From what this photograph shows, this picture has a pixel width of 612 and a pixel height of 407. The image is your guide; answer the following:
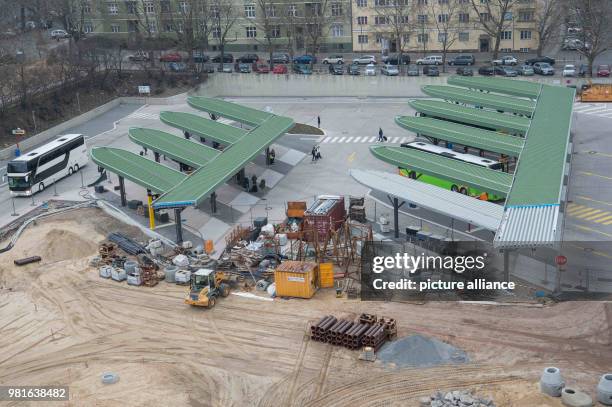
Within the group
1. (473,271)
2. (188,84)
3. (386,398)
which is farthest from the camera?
(188,84)

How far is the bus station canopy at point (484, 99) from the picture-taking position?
67.0 metres

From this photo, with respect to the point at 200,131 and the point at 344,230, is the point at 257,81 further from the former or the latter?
the point at 344,230

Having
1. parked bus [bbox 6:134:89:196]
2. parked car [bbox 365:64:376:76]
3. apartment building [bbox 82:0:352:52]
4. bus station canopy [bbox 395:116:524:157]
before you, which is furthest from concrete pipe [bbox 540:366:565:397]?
apartment building [bbox 82:0:352:52]

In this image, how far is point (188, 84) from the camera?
93375mm

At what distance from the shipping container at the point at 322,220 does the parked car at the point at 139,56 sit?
51594 mm

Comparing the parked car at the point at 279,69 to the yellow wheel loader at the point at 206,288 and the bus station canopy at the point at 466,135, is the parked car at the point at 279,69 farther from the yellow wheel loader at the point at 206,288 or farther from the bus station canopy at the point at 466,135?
the yellow wheel loader at the point at 206,288

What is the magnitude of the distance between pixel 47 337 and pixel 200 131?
2689cm

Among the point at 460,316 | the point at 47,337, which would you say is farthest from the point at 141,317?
the point at 460,316

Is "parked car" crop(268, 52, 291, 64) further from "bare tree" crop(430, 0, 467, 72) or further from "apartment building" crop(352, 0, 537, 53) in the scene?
"bare tree" crop(430, 0, 467, 72)

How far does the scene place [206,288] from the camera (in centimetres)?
4406

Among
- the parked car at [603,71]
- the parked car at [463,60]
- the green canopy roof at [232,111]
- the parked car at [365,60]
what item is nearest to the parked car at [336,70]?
the parked car at [365,60]

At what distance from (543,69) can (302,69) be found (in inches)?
1019

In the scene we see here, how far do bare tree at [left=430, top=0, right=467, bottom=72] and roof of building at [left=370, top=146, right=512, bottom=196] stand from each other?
4193 centimetres

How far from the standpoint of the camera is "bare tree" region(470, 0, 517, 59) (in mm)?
92125
